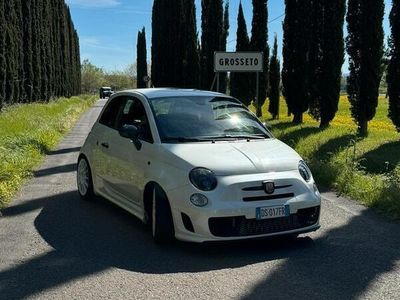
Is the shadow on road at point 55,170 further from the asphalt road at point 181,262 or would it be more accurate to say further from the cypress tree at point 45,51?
the cypress tree at point 45,51

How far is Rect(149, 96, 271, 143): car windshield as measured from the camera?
641cm

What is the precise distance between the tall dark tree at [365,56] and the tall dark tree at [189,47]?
60.7ft

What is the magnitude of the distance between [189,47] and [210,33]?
12.5 feet

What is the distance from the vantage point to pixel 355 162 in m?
10.3

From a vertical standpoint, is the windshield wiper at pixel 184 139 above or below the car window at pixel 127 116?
below

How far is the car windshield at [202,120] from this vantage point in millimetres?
6410

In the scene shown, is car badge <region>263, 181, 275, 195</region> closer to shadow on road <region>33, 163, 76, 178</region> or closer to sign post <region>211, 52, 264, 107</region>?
shadow on road <region>33, 163, 76, 178</region>

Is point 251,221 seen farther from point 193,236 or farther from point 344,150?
point 344,150

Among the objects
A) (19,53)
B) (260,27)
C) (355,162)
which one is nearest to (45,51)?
(19,53)

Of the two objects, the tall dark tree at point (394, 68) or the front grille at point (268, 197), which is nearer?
the front grille at point (268, 197)

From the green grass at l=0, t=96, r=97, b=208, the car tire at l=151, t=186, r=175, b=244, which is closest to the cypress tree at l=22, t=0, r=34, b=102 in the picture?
the green grass at l=0, t=96, r=97, b=208

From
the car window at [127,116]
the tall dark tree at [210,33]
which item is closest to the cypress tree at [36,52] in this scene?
the tall dark tree at [210,33]

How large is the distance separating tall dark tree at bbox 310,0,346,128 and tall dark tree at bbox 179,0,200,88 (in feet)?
53.2

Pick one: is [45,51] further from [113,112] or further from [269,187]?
[269,187]
